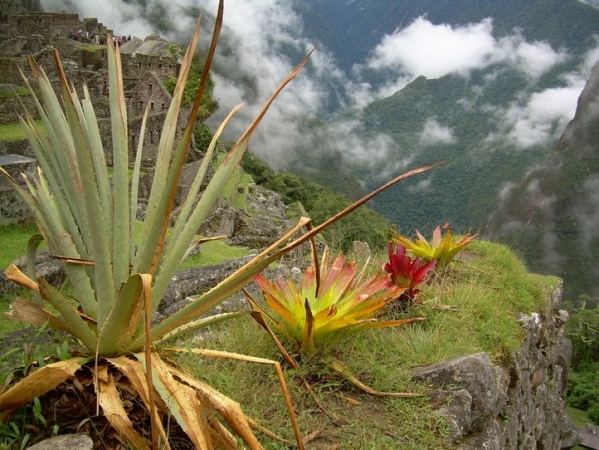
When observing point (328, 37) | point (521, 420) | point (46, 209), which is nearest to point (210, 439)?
point (46, 209)

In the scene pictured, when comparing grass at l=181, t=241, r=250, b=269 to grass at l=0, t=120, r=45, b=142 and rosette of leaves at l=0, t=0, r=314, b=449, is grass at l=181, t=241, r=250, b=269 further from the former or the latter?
grass at l=0, t=120, r=45, b=142

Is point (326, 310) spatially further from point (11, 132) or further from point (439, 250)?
point (11, 132)

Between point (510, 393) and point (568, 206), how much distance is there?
61108 millimetres

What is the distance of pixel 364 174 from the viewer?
8250 cm

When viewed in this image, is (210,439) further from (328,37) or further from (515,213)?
(328,37)

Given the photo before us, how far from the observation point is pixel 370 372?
3164 millimetres

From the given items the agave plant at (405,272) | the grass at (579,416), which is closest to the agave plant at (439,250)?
the agave plant at (405,272)

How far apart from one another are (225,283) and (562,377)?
6.85 m

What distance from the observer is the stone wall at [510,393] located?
3.08m

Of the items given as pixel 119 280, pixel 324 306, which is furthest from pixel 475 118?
pixel 119 280

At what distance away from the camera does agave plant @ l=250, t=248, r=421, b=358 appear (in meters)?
3.05

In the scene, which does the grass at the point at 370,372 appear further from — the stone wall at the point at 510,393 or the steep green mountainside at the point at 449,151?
the steep green mountainside at the point at 449,151

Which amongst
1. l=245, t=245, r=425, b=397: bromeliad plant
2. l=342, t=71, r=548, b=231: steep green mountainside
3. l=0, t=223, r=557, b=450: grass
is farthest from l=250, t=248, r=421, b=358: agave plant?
l=342, t=71, r=548, b=231: steep green mountainside

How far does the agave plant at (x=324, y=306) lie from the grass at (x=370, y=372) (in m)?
0.15
